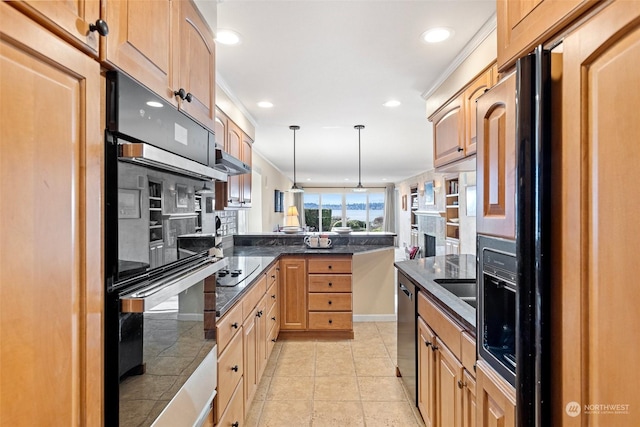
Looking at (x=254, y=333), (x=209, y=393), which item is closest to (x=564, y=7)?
(x=209, y=393)

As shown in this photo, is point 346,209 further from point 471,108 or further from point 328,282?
point 471,108

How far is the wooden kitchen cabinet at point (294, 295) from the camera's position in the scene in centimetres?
346

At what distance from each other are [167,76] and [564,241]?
1199mm

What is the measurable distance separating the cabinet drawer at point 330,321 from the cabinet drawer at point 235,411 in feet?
5.27

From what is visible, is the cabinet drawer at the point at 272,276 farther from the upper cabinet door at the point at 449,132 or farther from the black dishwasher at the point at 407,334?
the upper cabinet door at the point at 449,132

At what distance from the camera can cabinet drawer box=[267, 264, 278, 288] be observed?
2.86 metres

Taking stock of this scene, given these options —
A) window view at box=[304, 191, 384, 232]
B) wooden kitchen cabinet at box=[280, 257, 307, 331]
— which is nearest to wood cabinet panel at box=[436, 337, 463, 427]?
wooden kitchen cabinet at box=[280, 257, 307, 331]

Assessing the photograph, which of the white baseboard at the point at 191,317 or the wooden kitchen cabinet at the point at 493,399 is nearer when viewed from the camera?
the wooden kitchen cabinet at the point at 493,399

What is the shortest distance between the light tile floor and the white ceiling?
240cm

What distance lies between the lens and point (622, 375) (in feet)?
1.90

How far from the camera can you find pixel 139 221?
889 mm

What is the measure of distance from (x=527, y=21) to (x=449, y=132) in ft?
5.64

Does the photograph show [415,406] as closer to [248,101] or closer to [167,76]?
[167,76]

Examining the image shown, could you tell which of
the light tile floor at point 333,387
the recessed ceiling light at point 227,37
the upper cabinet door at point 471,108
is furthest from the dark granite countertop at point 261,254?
the upper cabinet door at point 471,108
